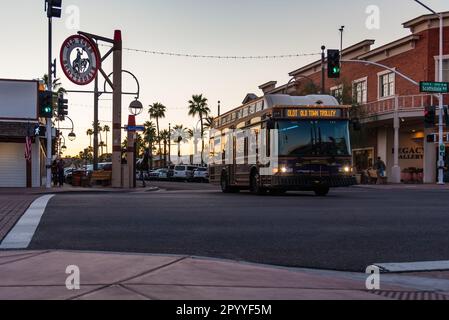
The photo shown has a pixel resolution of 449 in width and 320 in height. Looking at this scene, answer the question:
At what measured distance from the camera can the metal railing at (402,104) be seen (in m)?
40.3

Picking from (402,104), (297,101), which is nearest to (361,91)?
(402,104)

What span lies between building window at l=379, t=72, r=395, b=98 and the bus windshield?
26394 mm

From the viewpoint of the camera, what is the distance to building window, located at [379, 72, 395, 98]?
148ft

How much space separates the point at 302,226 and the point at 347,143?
10.2 meters

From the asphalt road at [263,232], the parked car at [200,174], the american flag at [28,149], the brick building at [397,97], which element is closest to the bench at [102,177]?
the american flag at [28,149]

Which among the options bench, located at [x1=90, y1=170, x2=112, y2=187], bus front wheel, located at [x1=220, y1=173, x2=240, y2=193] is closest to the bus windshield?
bus front wheel, located at [x1=220, y1=173, x2=240, y2=193]

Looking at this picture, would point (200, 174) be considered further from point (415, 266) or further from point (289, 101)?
point (415, 266)

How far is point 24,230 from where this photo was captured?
33.3 ft

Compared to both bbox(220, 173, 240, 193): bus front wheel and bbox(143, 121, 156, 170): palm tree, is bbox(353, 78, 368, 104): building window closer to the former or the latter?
bbox(220, 173, 240, 193): bus front wheel

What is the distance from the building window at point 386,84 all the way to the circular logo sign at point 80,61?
24.4 metres

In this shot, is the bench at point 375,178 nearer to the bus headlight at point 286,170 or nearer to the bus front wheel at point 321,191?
the bus front wheel at point 321,191

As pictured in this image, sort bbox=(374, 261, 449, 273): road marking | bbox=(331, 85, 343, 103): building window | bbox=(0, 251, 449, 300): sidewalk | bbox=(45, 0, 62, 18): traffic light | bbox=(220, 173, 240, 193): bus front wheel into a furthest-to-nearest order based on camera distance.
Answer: bbox=(331, 85, 343, 103): building window < bbox=(45, 0, 62, 18): traffic light < bbox=(220, 173, 240, 193): bus front wheel < bbox=(374, 261, 449, 273): road marking < bbox=(0, 251, 449, 300): sidewalk

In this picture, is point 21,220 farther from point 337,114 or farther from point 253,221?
point 337,114

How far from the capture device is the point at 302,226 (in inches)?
436
